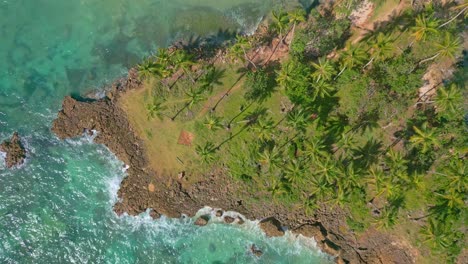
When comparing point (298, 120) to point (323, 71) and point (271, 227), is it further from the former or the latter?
point (271, 227)

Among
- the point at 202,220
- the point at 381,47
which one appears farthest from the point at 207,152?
the point at 381,47

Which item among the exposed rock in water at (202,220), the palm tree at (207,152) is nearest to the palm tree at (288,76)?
the palm tree at (207,152)

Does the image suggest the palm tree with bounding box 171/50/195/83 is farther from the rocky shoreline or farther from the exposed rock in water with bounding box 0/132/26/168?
the exposed rock in water with bounding box 0/132/26/168

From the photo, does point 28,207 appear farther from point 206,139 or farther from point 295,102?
point 295,102

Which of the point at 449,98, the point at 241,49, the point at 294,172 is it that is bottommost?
the point at 294,172

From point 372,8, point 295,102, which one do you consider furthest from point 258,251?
point 372,8

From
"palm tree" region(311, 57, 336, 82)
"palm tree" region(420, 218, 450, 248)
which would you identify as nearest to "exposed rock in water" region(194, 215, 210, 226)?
"palm tree" region(311, 57, 336, 82)
